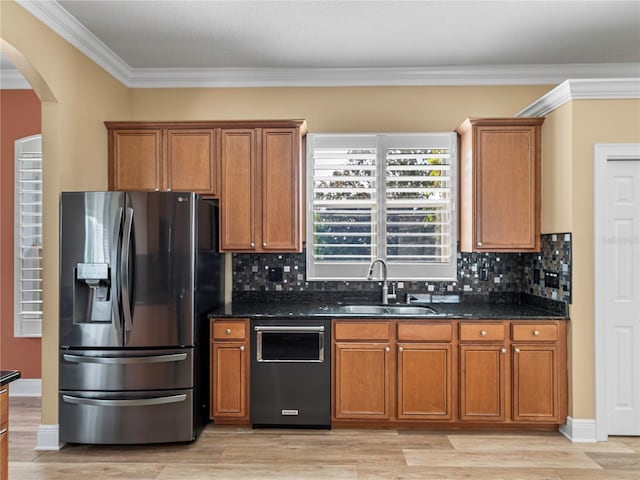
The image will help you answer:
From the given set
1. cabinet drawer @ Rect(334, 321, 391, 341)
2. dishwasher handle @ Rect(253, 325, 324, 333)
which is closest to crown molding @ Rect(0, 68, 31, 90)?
dishwasher handle @ Rect(253, 325, 324, 333)

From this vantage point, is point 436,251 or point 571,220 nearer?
point 571,220

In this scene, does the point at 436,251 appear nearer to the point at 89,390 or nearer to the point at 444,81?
the point at 444,81

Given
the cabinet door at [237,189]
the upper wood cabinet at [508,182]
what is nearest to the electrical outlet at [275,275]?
the cabinet door at [237,189]

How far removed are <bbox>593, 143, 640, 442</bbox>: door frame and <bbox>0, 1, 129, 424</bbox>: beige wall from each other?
A: 12.6ft

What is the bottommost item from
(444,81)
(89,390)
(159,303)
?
(89,390)

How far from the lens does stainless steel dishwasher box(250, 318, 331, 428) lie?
3.76m

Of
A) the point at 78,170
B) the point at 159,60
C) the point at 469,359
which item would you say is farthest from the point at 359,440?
the point at 159,60

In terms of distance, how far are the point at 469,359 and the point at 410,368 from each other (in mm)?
450

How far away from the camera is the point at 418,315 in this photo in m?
3.76

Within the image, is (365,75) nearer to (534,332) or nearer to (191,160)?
(191,160)

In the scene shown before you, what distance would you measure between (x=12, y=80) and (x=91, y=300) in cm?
257

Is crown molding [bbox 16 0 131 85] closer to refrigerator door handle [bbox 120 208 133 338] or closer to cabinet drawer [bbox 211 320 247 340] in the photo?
refrigerator door handle [bbox 120 208 133 338]

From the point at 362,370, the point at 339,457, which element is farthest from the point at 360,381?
the point at 339,457

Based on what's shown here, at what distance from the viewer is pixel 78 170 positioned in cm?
373
